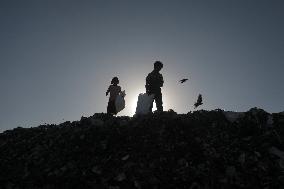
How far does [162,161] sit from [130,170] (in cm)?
112

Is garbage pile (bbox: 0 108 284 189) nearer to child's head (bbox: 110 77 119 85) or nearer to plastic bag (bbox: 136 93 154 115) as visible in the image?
plastic bag (bbox: 136 93 154 115)

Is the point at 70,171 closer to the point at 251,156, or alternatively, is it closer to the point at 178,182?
the point at 178,182

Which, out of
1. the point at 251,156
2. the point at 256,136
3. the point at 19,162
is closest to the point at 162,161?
the point at 251,156

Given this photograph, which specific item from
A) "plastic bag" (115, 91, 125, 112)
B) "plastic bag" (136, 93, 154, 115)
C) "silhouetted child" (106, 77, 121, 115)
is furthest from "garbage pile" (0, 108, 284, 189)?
"silhouetted child" (106, 77, 121, 115)

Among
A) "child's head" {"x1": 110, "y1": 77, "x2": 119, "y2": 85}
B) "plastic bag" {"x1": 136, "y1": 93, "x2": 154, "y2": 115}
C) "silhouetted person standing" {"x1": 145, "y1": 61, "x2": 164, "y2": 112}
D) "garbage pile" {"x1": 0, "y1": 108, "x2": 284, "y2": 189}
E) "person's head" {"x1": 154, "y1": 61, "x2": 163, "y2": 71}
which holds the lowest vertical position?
"garbage pile" {"x1": 0, "y1": 108, "x2": 284, "y2": 189}

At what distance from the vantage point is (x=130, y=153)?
12.1m

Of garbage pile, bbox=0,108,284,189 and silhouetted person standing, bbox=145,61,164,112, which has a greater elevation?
silhouetted person standing, bbox=145,61,164,112

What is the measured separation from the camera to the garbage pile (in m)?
10.8

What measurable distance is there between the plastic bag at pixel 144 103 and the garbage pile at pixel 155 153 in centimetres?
93

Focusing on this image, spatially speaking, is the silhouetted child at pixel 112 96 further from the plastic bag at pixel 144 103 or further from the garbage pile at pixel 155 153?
the garbage pile at pixel 155 153

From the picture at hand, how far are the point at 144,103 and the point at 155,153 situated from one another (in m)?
4.15

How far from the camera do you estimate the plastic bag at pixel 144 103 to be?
15703 millimetres

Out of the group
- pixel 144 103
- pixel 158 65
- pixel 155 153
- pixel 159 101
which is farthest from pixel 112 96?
pixel 155 153

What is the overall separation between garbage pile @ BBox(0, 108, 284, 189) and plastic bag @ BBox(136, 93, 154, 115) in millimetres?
932
